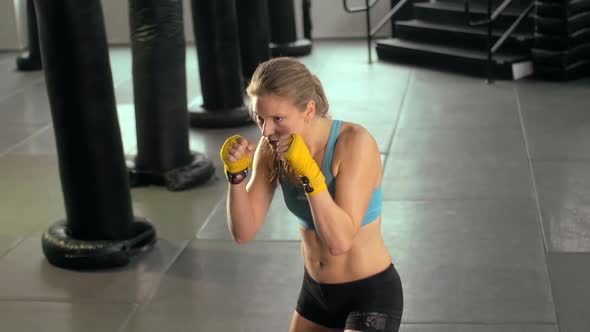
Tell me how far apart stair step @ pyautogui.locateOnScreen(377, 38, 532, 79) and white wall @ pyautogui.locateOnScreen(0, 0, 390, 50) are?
1622 millimetres

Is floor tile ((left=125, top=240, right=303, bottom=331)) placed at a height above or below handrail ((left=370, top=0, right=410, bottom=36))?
below

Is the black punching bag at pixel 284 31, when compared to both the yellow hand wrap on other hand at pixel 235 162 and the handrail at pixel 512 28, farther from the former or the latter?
the yellow hand wrap on other hand at pixel 235 162

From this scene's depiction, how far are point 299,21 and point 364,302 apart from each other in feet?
34.6

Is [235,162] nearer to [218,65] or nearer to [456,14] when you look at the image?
[218,65]

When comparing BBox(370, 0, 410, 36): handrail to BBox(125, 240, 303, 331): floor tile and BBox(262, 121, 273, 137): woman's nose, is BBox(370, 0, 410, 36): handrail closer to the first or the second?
BBox(125, 240, 303, 331): floor tile

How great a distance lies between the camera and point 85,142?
17.5ft

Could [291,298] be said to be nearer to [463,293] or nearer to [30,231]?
[463,293]

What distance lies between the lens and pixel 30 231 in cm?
622

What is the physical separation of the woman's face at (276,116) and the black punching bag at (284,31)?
892cm

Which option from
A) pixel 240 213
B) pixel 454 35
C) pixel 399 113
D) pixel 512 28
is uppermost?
pixel 240 213

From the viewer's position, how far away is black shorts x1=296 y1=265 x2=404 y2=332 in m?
3.22

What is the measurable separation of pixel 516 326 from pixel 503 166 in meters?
2.74

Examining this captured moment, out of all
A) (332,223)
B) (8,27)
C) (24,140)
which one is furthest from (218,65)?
(8,27)

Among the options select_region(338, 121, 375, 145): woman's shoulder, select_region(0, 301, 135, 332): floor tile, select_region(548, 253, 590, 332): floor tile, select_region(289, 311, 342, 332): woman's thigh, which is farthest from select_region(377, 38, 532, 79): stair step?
select_region(338, 121, 375, 145): woman's shoulder
